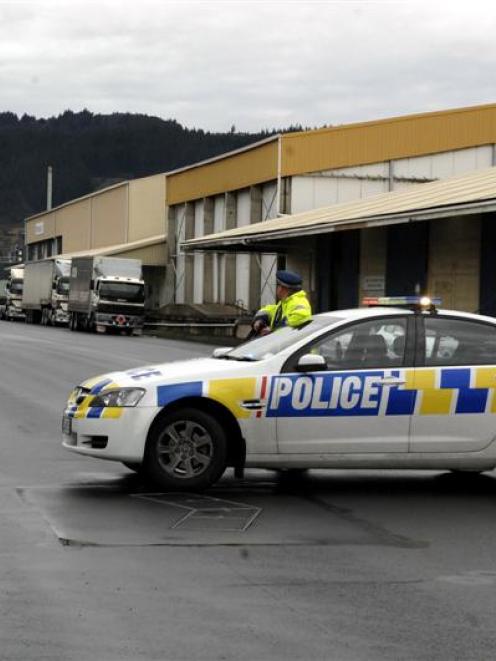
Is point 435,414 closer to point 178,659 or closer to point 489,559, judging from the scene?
point 489,559

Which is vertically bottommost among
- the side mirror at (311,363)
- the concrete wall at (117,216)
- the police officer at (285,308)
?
the side mirror at (311,363)

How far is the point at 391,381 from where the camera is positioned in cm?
1050

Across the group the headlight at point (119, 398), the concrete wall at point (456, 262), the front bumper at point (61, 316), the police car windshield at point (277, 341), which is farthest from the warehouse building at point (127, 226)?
the headlight at point (119, 398)

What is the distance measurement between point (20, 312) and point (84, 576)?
72.0 metres

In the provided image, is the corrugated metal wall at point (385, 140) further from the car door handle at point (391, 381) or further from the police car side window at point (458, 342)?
the car door handle at point (391, 381)

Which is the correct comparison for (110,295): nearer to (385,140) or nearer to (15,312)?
(385,140)

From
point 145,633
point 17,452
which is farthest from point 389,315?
point 145,633

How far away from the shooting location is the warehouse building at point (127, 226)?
7606 cm

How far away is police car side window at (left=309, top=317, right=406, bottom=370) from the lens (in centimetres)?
1060

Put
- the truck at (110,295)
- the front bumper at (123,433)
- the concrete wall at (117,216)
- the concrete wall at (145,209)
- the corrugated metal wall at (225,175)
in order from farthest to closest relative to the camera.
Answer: the concrete wall at (117,216) → the concrete wall at (145,209) → the corrugated metal wall at (225,175) → the truck at (110,295) → the front bumper at (123,433)

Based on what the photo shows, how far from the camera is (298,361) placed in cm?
1046

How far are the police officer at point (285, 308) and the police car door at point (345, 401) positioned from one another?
157 centimetres

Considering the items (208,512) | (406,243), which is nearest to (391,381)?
(208,512)

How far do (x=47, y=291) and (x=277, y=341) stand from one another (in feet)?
186
